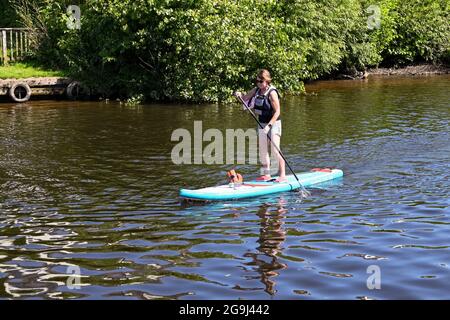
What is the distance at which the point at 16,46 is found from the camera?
28.6 metres

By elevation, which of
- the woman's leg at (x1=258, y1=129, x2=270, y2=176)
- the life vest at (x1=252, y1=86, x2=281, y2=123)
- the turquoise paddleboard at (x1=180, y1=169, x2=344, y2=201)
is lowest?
the turquoise paddleboard at (x1=180, y1=169, x2=344, y2=201)

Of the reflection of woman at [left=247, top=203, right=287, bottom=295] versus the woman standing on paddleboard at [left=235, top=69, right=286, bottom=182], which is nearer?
the reflection of woman at [left=247, top=203, right=287, bottom=295]

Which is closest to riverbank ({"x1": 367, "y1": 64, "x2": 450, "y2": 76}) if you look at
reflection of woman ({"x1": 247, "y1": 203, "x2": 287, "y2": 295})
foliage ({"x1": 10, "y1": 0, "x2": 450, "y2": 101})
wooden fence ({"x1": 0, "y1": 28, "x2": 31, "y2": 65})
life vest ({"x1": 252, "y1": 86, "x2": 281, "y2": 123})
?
foliage ({"x1": 10, "y1": 0, "x2": 450, "y2": 101})

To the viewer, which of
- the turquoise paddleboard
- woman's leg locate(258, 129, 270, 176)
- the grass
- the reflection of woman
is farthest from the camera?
the grass

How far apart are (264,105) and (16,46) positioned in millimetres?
19170

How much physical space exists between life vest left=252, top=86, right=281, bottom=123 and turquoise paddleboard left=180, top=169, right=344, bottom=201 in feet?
3.99

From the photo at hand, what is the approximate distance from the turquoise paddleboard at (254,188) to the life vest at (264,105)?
1215mm

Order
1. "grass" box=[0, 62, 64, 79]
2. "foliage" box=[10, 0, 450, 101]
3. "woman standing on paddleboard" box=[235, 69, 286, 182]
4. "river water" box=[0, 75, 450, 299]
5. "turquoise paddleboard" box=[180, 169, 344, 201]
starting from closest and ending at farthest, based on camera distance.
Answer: "river water" box=[0, 75, 450, 299] < "turquoise paddleboard" box=[180, 169, 344, 201] < "woman standing on paddleboard" box=[235, 69, 286, 182] < "foliage" box=[10, 0, 450, 101] < "grass" box=[0, 62, 64, 79]

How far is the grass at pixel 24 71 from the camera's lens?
1044 inches

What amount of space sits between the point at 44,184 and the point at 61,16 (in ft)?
55.0

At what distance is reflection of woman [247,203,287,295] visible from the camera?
7.97 meters

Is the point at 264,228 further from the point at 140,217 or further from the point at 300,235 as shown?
the point at 140,217

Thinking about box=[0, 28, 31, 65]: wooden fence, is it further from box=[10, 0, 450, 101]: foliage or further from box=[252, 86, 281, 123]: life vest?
box=[252, 86, 281, 123]: life vest
